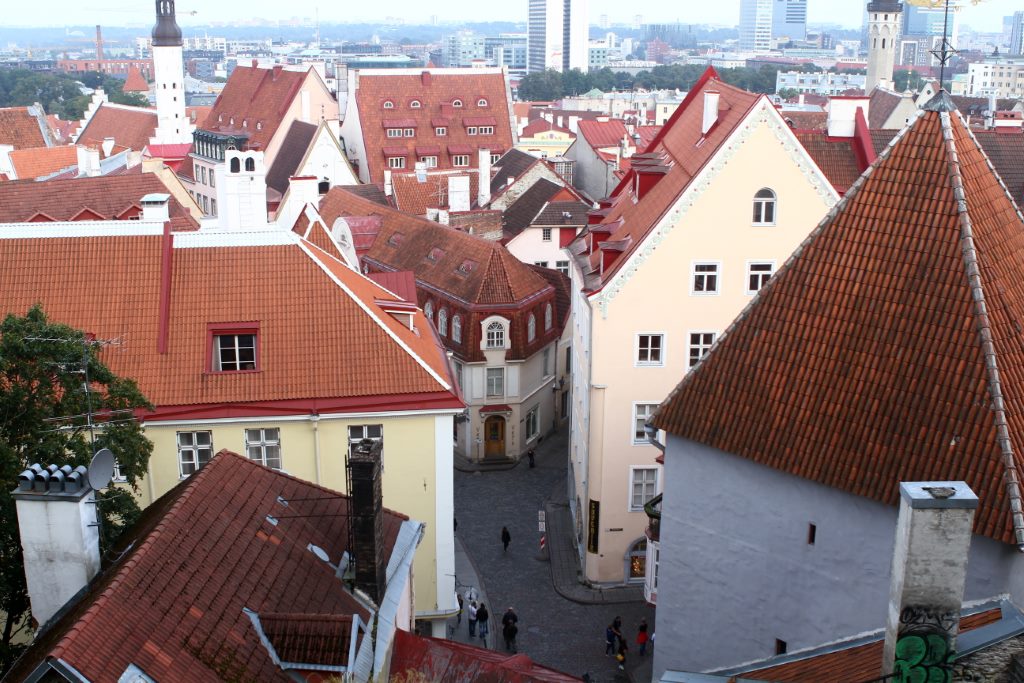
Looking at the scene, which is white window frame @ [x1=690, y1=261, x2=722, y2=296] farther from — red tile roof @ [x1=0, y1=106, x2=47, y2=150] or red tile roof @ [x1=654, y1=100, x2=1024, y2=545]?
red tile roof @ [x1=0, y1=106, x2=47, y2=150]

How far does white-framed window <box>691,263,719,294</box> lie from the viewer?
1448 inches

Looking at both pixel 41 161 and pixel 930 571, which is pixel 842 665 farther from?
pixel 41 161

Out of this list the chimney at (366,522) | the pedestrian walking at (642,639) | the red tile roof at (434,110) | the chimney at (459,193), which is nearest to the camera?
the chimney at (366,522)

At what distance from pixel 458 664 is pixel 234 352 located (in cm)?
1380

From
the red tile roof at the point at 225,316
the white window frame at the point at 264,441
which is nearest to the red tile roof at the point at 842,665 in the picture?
the red tile roof at the point at 225,316

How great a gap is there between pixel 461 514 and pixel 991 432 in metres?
28.4

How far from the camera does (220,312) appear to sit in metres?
31.8

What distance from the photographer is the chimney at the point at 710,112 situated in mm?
38728

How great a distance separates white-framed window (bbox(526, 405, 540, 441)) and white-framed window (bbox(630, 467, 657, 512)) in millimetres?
15305

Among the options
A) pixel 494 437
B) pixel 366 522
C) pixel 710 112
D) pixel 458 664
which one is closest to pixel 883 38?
pixel 494 437

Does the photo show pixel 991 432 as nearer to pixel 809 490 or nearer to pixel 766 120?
pixel 809 490

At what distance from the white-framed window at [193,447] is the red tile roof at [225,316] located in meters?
Answer: 0.79

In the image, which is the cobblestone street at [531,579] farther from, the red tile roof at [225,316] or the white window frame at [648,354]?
the red tile roof at [225,316]

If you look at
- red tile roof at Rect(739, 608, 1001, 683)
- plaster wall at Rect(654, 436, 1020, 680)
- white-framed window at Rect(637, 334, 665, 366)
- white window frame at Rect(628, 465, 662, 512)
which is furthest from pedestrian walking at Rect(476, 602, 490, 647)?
red tile roof at Rect(739, 608, 1001, 683)
